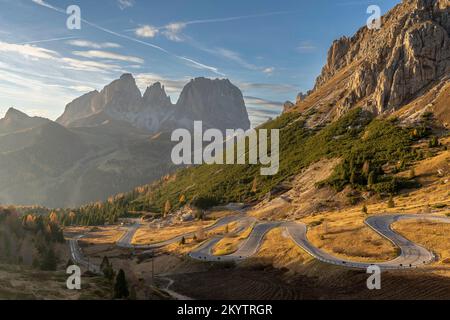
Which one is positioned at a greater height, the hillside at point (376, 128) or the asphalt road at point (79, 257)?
the hillside at point (376, 128)

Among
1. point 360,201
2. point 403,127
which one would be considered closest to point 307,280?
point 360,201

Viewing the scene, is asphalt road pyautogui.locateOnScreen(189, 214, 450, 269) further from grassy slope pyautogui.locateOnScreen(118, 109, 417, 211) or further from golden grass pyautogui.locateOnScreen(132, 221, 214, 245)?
grassy slope pyautogui.locateOnScreen(118, 109, 417, 211)

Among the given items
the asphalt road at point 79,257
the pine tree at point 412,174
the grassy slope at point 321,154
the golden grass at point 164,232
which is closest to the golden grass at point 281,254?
the grassy slope at point 321,154

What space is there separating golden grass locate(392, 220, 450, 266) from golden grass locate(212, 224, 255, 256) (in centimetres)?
3576

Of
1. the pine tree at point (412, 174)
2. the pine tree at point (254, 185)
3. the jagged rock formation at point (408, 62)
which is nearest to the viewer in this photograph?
the pine tree at point (412, 174)

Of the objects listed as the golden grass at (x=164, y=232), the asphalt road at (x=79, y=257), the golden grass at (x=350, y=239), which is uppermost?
the golden grass at (x=350, y=239)

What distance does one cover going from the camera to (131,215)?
608 feet

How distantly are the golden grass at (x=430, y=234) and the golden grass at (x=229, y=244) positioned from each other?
35.8 metres

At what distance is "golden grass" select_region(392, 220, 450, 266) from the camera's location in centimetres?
5996

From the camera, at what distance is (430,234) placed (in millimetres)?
66688

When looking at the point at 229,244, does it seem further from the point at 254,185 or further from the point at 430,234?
the point at 254,185

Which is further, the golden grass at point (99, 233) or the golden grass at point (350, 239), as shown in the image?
the golden grass at point (99, 233)

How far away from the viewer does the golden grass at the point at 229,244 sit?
87.2 meters

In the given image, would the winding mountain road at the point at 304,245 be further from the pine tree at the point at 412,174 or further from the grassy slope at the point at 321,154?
the grassy slope at the point at 321,154
